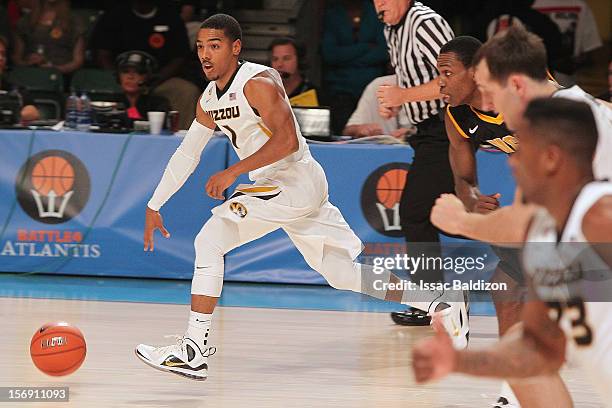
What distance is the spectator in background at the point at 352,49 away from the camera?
12.4 metres

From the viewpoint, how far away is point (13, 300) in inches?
340

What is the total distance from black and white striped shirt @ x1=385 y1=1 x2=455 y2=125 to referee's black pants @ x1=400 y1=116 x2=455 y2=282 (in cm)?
13

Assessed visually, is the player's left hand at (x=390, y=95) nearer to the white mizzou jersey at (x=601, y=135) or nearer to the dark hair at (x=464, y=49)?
the dark hair at (x=464, y=49)

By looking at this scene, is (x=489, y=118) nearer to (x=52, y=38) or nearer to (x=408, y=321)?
(x=408, y=321)

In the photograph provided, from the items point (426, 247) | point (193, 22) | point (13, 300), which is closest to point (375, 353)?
point (426, 247)

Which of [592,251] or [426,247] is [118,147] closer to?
[426,247]

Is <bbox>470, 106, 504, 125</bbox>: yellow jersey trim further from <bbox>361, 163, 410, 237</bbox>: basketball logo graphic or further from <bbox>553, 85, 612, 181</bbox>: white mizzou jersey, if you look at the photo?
<bbox>361, 163, 410, 237</bbox>: basketball logo graphic

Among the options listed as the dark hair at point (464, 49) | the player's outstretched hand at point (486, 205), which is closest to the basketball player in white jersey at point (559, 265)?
the player's outstretched hand at point (486, 205)

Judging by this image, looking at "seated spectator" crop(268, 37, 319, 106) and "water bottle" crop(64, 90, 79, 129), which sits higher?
"seated spectator" crop(268, 37, 319, 106)

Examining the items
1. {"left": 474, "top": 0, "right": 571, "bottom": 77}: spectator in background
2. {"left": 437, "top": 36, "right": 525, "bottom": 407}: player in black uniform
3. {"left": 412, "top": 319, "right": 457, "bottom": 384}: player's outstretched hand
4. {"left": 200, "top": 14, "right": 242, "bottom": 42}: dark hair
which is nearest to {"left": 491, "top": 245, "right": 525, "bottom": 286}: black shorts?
{"left": 437, "top": 36, "right": 525, "bottom": 407}: player in black uniform

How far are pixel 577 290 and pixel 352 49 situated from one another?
9.37 m

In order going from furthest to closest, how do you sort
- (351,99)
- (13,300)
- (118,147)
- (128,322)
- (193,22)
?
(193,22) < (351,99) < (118,147) < (13,300) < (128,322)

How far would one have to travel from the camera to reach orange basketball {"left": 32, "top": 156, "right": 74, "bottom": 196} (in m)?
9.54

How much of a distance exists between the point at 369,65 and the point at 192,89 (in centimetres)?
230
